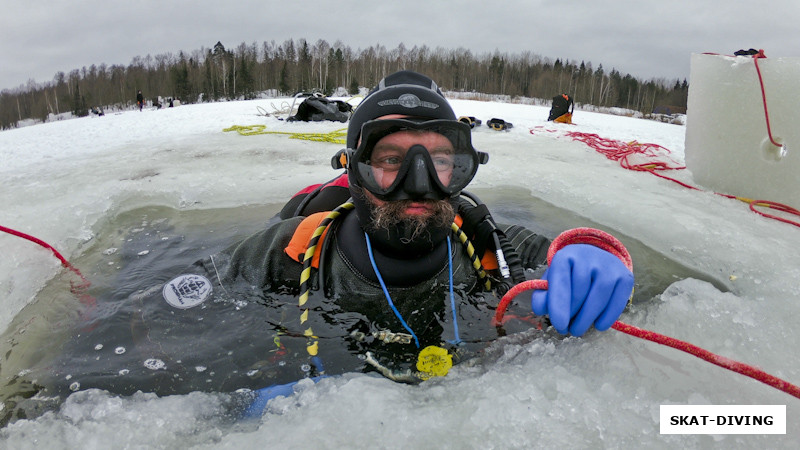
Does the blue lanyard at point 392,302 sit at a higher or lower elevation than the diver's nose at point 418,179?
lower

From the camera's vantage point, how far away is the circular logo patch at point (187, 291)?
6.51 feet

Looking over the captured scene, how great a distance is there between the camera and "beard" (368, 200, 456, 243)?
1846 mm

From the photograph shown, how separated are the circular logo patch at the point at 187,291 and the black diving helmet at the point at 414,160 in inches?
38.0

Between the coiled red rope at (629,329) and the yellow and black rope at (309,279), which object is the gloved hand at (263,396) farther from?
the coiled red rope at (629,329)

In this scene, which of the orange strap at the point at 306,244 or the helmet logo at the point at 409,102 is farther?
the orange strap at the point at 306,244

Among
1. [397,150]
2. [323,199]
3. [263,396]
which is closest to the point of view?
[263,396]

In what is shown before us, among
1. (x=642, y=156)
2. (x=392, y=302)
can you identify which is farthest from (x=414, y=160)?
(x=642, y=156)

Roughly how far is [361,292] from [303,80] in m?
46.5

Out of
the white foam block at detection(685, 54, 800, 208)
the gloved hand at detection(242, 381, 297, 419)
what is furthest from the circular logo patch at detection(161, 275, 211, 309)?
the white foam block at detection(685, 54, 800, 208)

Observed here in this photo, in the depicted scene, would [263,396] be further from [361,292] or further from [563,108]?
[563,108]

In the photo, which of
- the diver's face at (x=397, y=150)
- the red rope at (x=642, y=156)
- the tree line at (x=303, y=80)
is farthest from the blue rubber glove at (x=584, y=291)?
the tree line at (x=303, y=80)

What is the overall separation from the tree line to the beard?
42246 mm

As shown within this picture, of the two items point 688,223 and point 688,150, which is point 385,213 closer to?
point 688,223

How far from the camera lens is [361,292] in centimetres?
204
